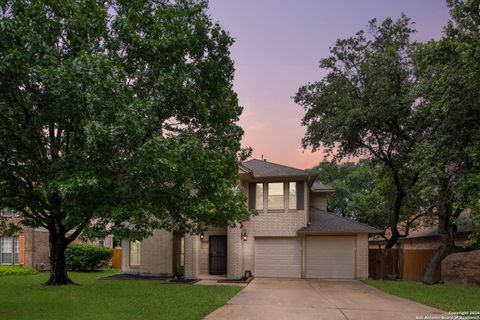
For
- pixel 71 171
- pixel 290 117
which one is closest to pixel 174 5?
pixel 71 171

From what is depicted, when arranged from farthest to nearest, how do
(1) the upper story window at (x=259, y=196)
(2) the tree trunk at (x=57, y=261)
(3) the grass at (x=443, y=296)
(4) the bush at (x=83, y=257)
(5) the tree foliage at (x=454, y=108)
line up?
1. (4) the bush at (x=83, y=257)
2. (1) the upper story window at (x=259, y=196)
3. (2) the tree trunk at (x=57, y=261)
4. (5) the tree foliage at (x=454, y=108)
5. (3) the grass at (x=443, y=296)

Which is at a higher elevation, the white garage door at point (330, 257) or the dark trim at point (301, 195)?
the dark trim at point (301, 195)

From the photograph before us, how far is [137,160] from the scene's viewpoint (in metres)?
11.6

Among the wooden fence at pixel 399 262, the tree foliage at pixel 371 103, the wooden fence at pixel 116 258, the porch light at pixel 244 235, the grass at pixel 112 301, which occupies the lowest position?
the wooden fence at pixel 116 258

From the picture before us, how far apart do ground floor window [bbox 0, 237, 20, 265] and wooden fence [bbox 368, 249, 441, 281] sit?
22.9m

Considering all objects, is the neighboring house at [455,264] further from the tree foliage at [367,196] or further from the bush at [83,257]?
the bush at [83,257]

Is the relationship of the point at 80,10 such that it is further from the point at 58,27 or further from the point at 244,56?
the point at 244,56

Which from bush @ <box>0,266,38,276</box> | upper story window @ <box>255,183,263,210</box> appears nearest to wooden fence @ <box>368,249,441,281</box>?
upper story window @ <box>255,183,263,210</box>

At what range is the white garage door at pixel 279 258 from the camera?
22203 mm

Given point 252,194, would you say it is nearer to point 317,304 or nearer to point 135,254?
point 135,254

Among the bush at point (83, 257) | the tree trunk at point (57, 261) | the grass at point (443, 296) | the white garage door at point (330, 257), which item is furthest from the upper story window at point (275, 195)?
the bush at point (83, 257)

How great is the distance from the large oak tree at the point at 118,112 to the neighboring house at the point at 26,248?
13.3 metres

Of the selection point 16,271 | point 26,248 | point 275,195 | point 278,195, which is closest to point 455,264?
point 278,195

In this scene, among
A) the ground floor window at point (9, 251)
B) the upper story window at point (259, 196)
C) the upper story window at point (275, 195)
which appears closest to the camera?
the upper story window at point (275, 195)
